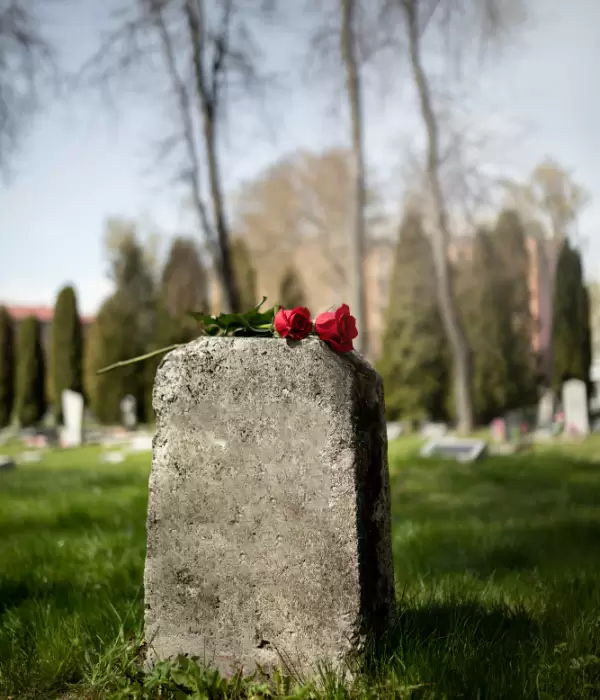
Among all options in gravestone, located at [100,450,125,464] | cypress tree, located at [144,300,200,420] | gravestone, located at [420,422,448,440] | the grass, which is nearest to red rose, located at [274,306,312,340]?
the grass

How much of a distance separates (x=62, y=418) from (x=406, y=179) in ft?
30.6

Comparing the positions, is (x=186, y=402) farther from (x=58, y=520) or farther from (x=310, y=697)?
(x=58, y=520)

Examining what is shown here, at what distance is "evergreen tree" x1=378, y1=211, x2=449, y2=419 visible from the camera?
43.0 feet

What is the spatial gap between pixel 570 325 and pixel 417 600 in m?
12.6

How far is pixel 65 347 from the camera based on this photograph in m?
15.4

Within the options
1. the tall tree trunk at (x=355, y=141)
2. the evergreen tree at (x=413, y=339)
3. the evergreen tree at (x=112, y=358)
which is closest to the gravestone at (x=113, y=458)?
the tall tree trunk at (x=355, y=141)

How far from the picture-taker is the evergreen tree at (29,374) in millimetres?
15391

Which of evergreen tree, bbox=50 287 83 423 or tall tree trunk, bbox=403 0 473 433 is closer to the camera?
tall tree trunk, bbox=403 0 473 433

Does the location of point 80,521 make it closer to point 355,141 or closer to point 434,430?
point 355,141

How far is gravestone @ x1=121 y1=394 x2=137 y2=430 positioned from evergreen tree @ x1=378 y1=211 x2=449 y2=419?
5730 millimetres

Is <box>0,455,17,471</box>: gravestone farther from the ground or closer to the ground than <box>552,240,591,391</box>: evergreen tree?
closer to the ground

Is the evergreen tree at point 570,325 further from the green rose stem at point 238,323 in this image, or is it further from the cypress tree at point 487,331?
the green rose stem at point 238,323

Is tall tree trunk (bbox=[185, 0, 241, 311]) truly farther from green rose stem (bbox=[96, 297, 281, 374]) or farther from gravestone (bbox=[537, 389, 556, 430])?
green rose stem (bbox=[96, 297, 281, 374])

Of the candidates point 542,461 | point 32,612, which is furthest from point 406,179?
point 32,612
